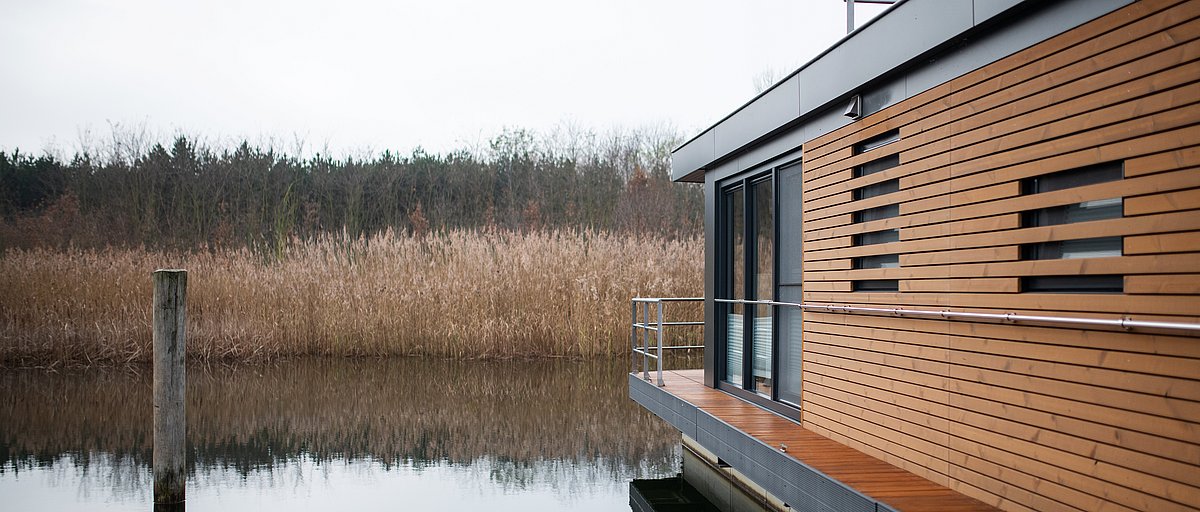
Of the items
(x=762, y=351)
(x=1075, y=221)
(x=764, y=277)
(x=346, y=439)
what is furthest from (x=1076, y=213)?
(x=346, y=439)

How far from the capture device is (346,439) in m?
9.28

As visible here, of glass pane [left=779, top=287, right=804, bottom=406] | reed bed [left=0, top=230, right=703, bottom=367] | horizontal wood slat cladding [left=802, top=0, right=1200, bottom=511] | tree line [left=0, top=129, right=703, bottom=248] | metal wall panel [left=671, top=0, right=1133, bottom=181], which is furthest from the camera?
tree line [left=0, top=129, right=703, bottom=248]

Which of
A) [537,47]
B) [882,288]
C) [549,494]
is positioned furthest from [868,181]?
[537,47]

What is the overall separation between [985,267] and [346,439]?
21.9 feet

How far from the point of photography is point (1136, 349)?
3312 millimetres

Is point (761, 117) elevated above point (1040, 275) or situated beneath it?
elevated above

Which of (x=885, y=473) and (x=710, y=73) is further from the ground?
(x=710, y=73)

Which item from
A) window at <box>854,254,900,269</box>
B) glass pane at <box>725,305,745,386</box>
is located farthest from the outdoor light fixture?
glass pane at <box>725,305,745,386</box>

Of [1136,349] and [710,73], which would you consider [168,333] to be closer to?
[1136,349]

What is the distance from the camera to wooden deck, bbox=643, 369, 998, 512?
4160 millimetres

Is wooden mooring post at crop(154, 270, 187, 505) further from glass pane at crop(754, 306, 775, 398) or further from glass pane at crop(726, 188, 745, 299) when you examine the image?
glass pane at crop(726, 188, 745, 299)

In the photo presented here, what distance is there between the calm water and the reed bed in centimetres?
64

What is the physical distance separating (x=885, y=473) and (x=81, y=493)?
5.59m

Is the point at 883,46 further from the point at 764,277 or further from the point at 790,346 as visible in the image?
the point at 764,277
